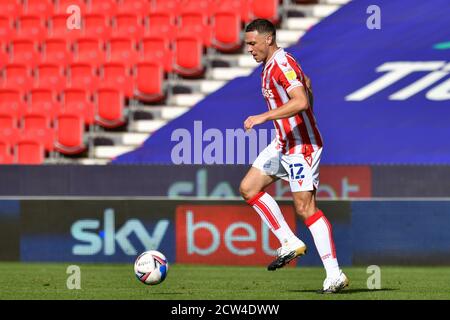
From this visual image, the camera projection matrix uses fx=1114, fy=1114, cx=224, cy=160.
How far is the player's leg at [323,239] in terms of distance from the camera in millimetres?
7949

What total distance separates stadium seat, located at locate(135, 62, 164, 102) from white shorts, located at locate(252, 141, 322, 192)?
7.79 meters

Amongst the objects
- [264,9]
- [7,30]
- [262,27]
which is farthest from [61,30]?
[262,27]

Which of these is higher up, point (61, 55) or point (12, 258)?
point (61, 55)

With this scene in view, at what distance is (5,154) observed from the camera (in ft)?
50.5

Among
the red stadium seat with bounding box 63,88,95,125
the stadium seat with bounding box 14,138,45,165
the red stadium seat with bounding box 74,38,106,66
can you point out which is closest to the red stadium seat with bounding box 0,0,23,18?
the red stadium seat with bounding box 74,38,106,66

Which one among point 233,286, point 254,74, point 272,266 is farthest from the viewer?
point 254,74

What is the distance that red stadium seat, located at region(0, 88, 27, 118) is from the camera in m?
16.2

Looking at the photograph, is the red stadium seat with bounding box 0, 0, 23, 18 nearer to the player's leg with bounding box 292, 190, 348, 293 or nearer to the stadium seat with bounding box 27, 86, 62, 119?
the stadium seat with bounding box 27, 86, 62, 119

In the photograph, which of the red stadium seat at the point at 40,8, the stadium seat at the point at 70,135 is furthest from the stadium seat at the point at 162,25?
the stadium seat at the point at 70,135

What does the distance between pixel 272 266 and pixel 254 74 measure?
7.92 meters

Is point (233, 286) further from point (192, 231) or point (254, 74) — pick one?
point (254, 74)

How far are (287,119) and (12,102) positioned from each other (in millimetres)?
8978
